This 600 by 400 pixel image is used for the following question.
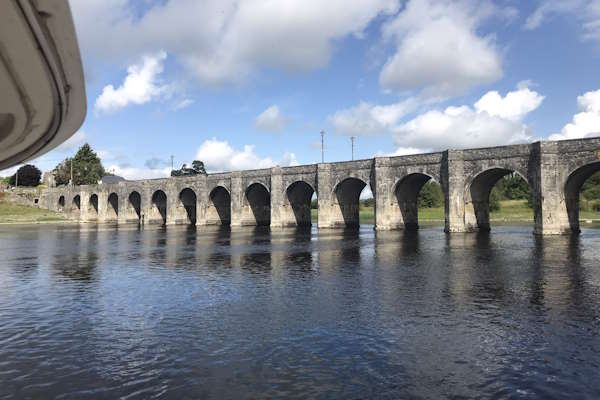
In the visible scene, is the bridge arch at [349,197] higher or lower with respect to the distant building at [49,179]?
lower

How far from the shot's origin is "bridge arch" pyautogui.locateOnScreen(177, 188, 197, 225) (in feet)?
245

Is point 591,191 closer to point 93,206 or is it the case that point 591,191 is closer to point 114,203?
point 114,203

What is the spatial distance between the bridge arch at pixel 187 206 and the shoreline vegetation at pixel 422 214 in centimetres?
2348

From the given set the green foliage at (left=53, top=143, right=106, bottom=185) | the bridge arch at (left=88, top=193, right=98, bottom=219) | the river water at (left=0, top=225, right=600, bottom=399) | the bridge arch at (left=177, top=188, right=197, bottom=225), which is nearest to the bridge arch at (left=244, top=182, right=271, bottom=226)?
the bridge arch at (left=177, top=188, right=197, bottom=225)

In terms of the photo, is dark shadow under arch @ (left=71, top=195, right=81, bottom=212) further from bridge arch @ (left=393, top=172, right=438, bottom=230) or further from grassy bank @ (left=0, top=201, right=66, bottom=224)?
bridge arch @ (left=393, top=172, right=438, bottom=230)

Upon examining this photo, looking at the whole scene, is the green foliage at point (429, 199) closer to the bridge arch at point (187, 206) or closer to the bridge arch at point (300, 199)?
the bridge arch at point (300, 199)

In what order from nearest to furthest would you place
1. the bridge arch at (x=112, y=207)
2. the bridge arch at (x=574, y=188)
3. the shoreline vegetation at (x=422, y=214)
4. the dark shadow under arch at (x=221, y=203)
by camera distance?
the bridge arch at (x=574, y=188) → the dark shadow under arch at (x=221, y=203) → the shoreline vegetation at (x=422, y=214) → the bridge arch at (x=112, y=207)

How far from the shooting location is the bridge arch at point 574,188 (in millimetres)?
37131

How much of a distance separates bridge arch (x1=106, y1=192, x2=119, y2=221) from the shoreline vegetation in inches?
429

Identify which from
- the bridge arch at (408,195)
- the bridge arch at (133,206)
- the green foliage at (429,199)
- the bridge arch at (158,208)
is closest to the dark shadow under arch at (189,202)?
the bridge arch at (158,208)

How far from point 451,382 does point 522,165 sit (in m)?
36.3

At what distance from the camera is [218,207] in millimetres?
72312

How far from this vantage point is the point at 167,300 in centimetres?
1526

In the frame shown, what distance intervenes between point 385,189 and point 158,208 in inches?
1887
